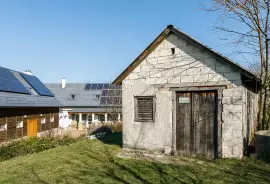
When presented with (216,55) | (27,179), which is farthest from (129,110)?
(27,179)

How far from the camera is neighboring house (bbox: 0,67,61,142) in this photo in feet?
54.7

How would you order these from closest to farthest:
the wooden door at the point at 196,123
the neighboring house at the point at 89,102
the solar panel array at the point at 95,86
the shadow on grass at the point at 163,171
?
the shadow on grass at the point at 163,171 < the wooden door at the point at 196,123 < the neighboring house at the point at 89,102 < the solar panel array at the point at 95,86

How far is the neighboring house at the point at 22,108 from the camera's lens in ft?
54.7

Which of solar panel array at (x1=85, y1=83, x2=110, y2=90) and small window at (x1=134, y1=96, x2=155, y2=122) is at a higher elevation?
solar panel array at (x1=85, y1=83, x2=110, y2=90)

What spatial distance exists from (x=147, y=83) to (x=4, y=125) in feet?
37.0

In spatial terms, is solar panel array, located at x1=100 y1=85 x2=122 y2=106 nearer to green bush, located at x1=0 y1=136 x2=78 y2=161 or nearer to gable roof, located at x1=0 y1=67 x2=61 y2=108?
gable roof, located at x1=0 y1=67 x2=61 y2=108

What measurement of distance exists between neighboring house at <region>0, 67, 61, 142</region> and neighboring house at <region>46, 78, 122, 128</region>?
7.27 meters

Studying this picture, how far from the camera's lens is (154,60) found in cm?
1052

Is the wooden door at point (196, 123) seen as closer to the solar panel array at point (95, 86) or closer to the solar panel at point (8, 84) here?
the solar panel at point (8, 84)

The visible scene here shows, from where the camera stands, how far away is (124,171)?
7.55 m

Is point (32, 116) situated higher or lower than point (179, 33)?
lower

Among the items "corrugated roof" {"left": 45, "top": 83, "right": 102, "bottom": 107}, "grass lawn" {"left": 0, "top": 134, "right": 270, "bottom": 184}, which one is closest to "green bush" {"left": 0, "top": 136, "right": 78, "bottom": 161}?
"grass lawn" {"left": 0, "top": 134, "right": 270, "bottom": 184}

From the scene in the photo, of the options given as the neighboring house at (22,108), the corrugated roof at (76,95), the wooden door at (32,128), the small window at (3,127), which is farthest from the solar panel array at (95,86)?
the small window at (3,127)

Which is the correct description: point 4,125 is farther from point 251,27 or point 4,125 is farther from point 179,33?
point 251,27
